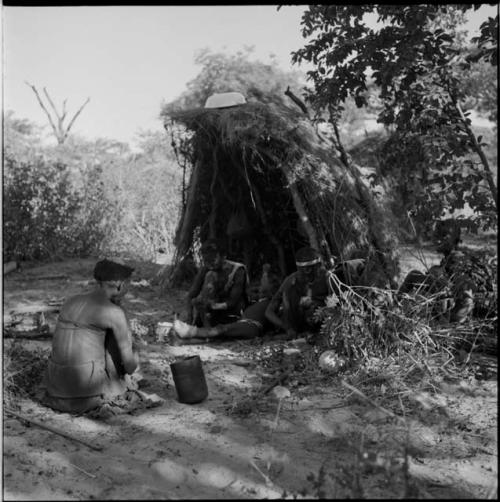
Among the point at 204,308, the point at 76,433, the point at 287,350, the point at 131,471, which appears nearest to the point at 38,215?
the point at 204,308

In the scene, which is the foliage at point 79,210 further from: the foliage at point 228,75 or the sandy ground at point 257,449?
the foliage at point 228,75

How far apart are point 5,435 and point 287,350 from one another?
9.00ft

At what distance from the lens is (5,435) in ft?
13.1

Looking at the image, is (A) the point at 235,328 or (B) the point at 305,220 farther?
(B) the point at 305,220

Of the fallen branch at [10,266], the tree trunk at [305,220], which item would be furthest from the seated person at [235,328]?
the fallen branch at [10,266]

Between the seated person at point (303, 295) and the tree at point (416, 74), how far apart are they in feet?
5.32

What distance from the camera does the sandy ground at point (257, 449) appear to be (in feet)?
10.5

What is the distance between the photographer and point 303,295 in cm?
645

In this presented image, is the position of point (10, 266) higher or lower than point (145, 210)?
lower

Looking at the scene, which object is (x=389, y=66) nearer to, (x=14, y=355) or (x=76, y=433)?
(x=76, y=433)

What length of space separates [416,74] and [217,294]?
342 centimetres

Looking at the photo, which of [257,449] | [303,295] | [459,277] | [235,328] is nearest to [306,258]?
[303,295]

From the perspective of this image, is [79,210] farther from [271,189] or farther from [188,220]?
[271,189]

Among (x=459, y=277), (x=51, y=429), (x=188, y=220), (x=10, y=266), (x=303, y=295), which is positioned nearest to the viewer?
(x=51, y=429)
